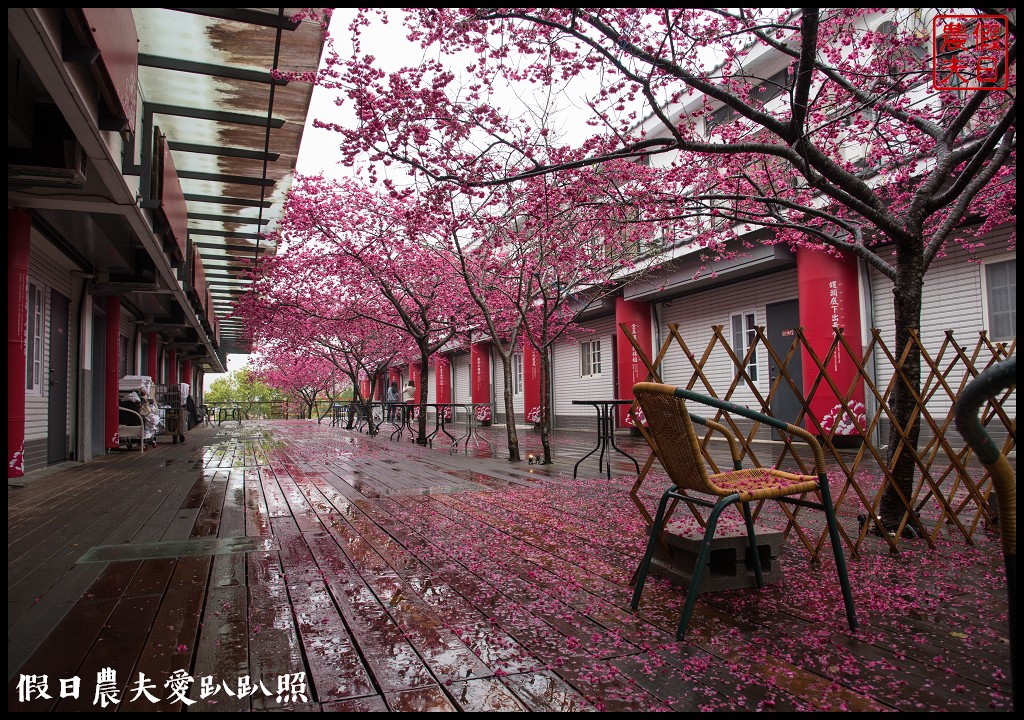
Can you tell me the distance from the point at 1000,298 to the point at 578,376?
12284 mm

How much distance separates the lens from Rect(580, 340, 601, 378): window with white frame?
19172 mm

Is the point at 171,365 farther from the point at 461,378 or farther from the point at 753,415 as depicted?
the point at 753,415

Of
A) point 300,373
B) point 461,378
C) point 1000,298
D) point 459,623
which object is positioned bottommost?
point 459,623

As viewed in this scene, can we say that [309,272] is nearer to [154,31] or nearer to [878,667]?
[154,31]

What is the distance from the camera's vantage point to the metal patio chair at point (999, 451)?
4.54 feet

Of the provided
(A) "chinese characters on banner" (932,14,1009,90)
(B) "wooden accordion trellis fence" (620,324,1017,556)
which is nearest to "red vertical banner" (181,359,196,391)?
(B) "wooden accordion trellis fence" (620,324,1017,556)

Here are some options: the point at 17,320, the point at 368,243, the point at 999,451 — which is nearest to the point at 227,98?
the point at 17,320

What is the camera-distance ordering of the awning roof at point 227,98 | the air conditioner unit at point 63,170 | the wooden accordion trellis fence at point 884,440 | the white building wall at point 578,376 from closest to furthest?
the wooden accordion trellis fence at point 884,440, the air conditioner unit at point 63,170, the awning roof at point 227,98, the white building wall at point 578,376

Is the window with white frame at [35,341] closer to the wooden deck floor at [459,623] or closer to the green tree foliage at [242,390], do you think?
the wooden deck floor at [459,623]

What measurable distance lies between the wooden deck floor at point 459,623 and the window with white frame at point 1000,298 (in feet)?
21.9

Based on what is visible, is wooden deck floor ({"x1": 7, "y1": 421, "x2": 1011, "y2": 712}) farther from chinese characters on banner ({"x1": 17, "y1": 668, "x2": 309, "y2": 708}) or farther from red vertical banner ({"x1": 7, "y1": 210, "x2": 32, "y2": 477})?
red vertical banner ({"x1": 7, "y1": 210, "x2": 32, "y2": 477})

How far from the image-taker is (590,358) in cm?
1961

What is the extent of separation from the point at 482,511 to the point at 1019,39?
4.57 meters

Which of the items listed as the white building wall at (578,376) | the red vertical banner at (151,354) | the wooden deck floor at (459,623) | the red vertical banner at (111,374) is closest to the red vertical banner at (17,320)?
the wooden deck floor at (459,623)
